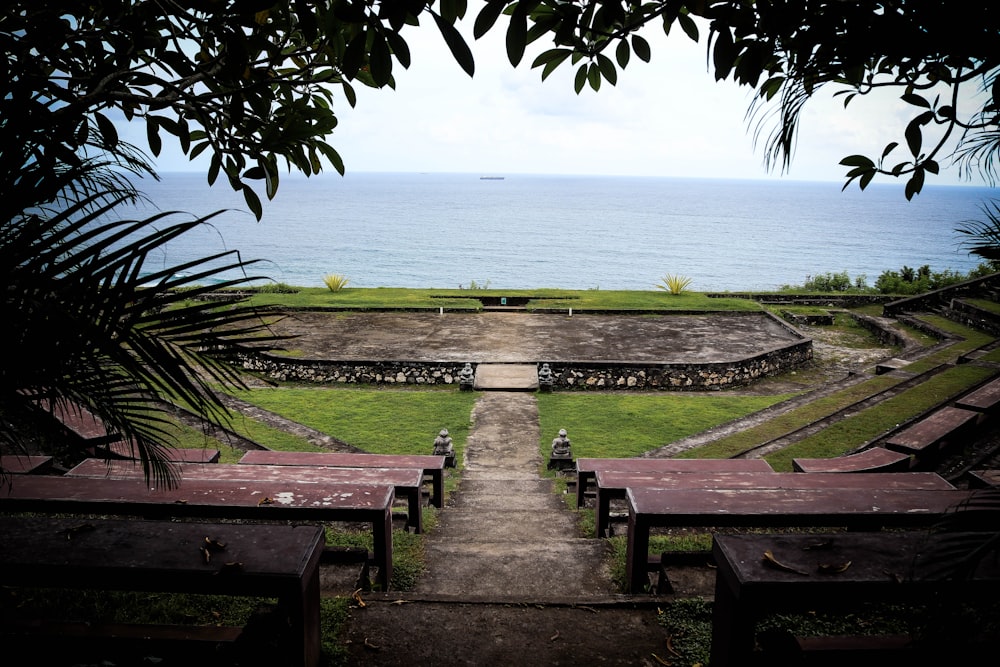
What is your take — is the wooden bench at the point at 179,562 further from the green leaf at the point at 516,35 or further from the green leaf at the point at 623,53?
the green leaf at the point at 623,53

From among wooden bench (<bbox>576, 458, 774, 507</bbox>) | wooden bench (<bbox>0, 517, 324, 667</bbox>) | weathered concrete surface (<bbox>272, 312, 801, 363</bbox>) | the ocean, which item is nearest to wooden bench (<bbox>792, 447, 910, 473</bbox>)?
wooden bench (<bbox>576, 458, 774, 507</bbox>)

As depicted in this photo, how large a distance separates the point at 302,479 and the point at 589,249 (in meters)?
67.9

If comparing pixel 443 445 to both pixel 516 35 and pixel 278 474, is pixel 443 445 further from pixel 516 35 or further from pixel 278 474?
pixel 516 35

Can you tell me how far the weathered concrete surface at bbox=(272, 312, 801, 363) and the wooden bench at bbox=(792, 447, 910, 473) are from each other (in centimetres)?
691

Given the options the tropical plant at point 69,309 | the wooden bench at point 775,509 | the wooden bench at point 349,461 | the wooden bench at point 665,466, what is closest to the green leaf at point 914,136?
the wooden bench at point 775,509

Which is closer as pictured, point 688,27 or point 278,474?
point 688,27

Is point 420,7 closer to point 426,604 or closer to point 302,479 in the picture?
point 426,604

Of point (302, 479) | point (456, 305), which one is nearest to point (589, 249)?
point (456, 305)

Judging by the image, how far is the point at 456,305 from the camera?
60.6 feet

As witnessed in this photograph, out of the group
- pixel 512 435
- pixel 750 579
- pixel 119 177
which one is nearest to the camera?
pixel 750 579

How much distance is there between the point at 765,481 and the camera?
4258 mm

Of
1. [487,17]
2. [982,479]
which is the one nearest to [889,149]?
[487,17]

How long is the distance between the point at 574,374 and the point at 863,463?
7.13 meters

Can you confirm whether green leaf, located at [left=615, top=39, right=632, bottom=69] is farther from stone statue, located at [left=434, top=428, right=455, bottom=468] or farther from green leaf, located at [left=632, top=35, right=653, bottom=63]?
stone statue, located at [left=434, top=428, right=455, bottom=468]
